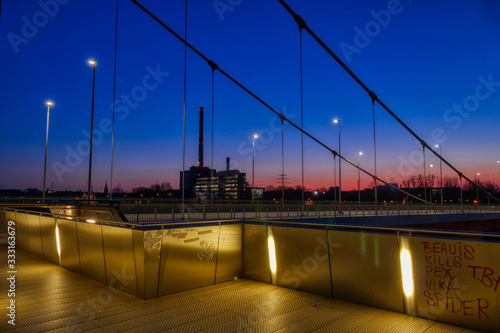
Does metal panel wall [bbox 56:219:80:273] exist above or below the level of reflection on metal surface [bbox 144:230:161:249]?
below

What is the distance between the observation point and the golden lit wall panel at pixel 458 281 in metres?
4.23

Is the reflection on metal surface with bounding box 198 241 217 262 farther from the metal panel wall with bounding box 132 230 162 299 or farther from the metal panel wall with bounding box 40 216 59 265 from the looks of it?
the metal panel wall with bounding box 40 216 59 265

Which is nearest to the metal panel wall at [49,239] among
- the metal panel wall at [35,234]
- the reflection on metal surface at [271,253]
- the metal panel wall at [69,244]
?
the metal panel wall at [35,234]

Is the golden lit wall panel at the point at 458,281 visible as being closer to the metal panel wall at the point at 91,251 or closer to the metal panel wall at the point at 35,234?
the metal panel wall at the point at 91,251

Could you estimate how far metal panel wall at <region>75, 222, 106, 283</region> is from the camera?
6723 millimetres

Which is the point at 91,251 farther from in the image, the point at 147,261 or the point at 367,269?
the point at 367,269

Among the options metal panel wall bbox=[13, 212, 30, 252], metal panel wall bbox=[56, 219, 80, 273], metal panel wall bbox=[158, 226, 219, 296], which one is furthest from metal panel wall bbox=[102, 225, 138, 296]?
metal panel wall bbox=[13, 212, 30, 252]

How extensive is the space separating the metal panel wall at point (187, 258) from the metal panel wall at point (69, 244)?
2865 mm

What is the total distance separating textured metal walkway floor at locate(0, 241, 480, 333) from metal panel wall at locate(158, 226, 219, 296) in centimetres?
17

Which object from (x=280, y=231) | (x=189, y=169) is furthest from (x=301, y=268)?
(x=189, y=169)

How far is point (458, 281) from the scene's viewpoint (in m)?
4.49

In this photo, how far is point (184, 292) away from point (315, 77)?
81.3 m

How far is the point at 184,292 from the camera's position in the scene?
6.07m

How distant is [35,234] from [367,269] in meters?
9.13
